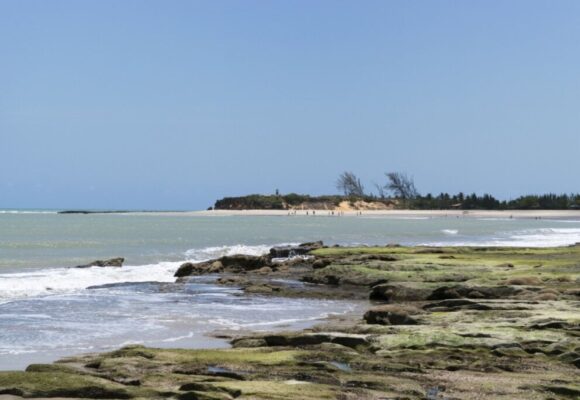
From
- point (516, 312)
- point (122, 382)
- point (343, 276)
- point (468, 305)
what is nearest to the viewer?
point (122, 382)

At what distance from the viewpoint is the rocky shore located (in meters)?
10.3

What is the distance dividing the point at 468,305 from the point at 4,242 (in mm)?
51209

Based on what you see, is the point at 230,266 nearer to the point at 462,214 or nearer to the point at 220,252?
the point at 220,252

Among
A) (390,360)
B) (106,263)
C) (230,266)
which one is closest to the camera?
(390,360)

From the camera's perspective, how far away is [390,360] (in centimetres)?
1316

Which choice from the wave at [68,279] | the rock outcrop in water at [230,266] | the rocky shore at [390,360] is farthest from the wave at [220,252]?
the rocky shore at [390,360]

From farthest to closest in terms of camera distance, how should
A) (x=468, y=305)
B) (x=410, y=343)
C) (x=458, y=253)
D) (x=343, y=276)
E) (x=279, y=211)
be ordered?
(x=279, y=211) < (x=458, y=253) < (x=343, y=276) < (x=468, y=305) < (x=410, y=343)

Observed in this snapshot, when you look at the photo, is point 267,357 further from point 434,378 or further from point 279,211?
point 279,211

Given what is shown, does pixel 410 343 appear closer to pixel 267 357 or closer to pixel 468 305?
pixel 267 357

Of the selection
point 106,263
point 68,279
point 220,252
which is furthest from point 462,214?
point 68,279

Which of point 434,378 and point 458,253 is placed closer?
point 434,378

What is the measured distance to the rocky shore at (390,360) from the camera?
33.9 ft

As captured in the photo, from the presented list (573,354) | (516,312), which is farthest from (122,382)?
(516,312)

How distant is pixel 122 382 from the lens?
436 inches
